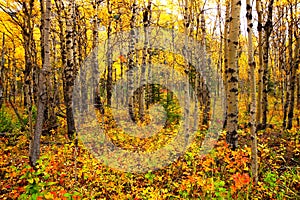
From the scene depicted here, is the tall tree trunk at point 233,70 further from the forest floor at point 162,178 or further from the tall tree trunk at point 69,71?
the tall tree trunk at point 69,71

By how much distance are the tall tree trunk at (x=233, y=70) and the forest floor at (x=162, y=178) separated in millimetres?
321

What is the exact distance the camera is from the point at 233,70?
5523 mm

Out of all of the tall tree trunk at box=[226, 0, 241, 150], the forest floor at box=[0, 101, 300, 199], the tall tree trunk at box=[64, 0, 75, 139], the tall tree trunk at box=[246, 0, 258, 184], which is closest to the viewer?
the forest floor at box=[0, 101, 300, 199]

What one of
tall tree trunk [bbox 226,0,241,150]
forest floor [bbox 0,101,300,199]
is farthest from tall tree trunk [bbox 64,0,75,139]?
tall tree trunk [bbox 226,0,241,150]

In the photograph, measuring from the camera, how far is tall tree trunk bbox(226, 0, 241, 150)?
5373 mm

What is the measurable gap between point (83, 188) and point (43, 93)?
6.40ft

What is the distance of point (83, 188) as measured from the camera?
15.9 ft

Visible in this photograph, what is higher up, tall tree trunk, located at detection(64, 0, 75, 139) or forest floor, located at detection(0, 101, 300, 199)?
tall tree trunk, located at detection(64, 0, 75, 139)

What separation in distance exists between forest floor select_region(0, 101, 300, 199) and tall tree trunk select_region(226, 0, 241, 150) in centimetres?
32

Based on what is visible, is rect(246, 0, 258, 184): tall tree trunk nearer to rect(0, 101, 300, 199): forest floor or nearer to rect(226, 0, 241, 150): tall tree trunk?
rect(0, 101, 300, 199): forest floor

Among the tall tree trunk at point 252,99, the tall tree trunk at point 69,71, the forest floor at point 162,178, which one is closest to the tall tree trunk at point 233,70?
the forest floor at point 162,178

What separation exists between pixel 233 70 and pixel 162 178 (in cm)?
285

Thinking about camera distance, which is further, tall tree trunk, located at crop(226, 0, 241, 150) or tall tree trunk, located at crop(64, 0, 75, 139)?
tall tree trunk, located at crop(64, 0, 75, 139)

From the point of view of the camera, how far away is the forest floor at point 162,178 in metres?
4.23
